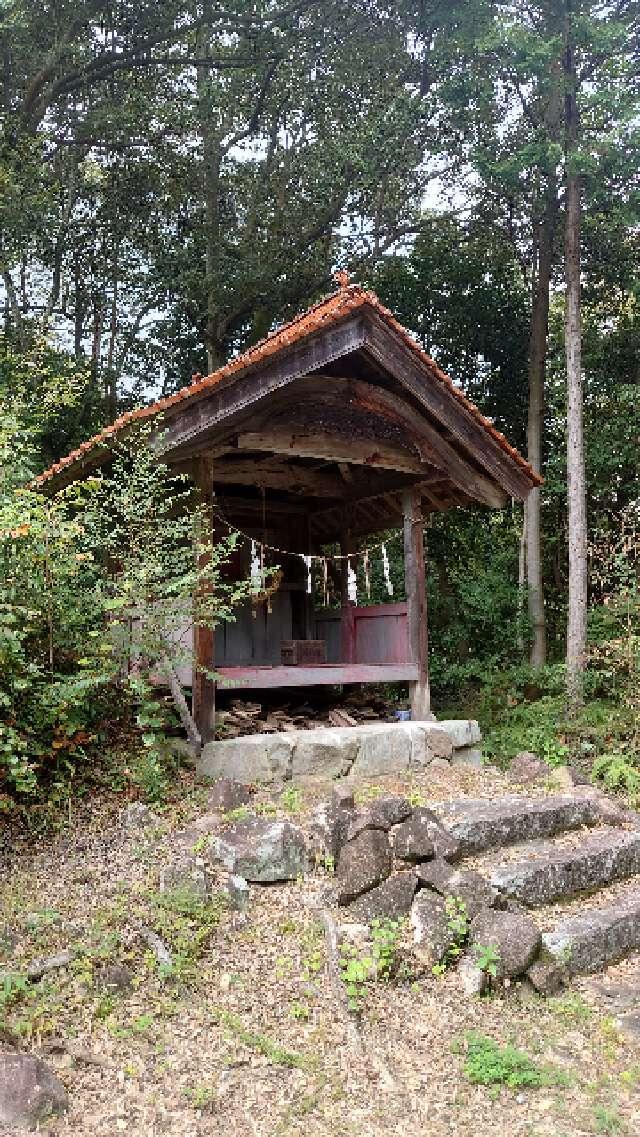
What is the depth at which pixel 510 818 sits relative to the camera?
21.6 ft

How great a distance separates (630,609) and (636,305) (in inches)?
317

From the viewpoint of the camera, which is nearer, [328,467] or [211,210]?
[328,467]

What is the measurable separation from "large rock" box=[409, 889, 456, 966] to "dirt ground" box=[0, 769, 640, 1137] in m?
0.14

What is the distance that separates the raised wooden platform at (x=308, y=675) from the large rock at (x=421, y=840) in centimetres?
213

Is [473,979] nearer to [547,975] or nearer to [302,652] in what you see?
[547,975]

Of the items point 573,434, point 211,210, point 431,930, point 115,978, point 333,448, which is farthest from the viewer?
point 211,210

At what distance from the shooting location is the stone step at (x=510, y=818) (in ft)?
20.7

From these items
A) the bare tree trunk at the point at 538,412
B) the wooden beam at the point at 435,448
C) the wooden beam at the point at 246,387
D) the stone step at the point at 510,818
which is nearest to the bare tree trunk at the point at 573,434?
the bare tree trunk at the point at 538,412

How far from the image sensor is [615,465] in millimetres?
14836

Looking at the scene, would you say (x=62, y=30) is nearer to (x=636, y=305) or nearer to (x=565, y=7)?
(x=565, y=7)

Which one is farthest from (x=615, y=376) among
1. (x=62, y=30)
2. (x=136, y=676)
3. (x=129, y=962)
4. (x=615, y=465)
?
(x=129, y=962)

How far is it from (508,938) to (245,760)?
300 centimetres

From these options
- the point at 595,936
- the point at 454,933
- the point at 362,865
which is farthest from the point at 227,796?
the point at 595,936

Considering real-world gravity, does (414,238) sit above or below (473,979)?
above
